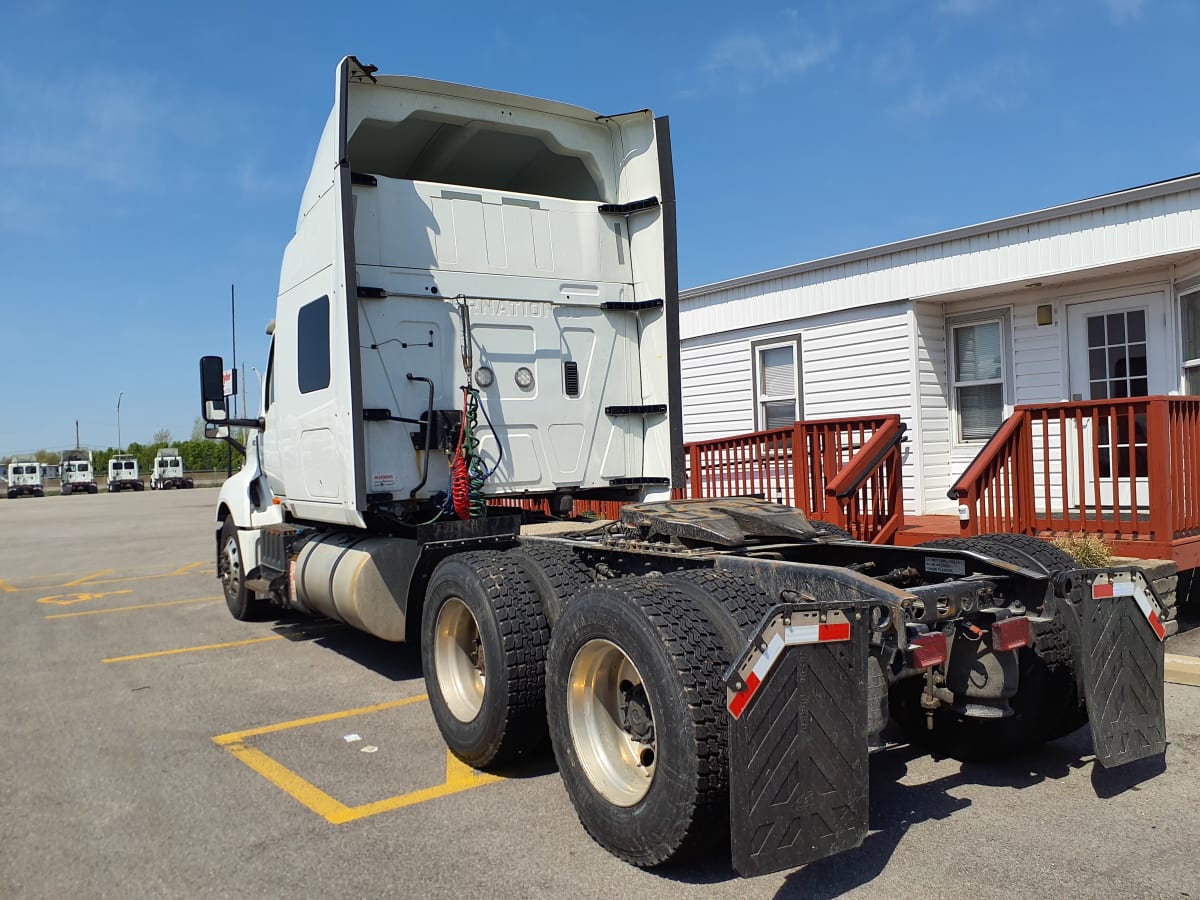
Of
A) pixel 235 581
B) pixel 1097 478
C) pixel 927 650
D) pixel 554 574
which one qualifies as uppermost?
pixel 1097 478

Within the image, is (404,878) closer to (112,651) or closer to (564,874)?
(564,874)

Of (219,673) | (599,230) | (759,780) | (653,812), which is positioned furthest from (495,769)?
(599,230)

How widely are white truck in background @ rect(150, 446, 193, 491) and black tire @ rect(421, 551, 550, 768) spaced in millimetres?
58761

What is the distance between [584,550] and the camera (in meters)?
5.05

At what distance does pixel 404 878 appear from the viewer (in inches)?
141

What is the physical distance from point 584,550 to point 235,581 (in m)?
5.68

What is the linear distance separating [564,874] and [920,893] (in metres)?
1.27

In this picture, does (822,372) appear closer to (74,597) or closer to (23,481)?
(74,597)

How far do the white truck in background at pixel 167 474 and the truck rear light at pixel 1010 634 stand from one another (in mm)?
61068

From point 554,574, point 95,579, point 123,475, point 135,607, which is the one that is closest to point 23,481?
point 123,475

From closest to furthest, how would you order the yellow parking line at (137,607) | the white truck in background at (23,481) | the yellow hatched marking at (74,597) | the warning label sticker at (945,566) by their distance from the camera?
the warning label sticker at (945,566) < the yellow parking line at (137,607) < the yellow hatched marking at (74,597) < the white truck in background at (23,481)

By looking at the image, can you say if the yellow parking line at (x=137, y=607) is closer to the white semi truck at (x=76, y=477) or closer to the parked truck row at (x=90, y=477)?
the parked truck row at (x=90, y=477)

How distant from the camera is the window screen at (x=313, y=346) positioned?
659 centimetres

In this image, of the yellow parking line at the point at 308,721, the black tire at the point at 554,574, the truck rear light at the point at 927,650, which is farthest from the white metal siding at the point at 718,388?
the truck rear light at the point at 927,650
